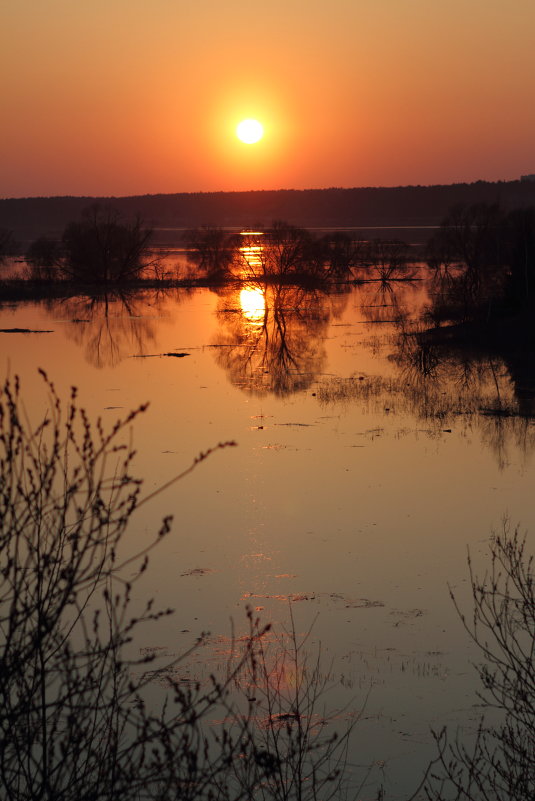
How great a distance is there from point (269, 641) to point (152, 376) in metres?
19.7

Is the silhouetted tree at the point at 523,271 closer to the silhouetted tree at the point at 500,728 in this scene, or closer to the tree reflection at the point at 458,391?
the tree reflection at the point at 458,391

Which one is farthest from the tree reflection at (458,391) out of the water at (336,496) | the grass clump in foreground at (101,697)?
the grass clump in foreground at (101,697)

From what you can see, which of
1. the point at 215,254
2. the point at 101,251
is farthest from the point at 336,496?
the point at 215,254

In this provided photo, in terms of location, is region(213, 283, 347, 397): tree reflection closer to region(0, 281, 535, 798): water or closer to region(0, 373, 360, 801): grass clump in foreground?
region(0, 281, 535, 798): water

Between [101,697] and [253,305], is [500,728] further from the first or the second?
[253,305]

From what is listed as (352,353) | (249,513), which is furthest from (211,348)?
(249,513)

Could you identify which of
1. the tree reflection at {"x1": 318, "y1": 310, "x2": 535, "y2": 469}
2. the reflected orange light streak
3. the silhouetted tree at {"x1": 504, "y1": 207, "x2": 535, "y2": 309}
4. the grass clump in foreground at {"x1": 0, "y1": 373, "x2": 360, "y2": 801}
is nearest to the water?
the tree reflection at {"x1": 318, "y1": 310, "x2": 535, "y2": 469}

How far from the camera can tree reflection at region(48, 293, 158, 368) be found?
117 ft

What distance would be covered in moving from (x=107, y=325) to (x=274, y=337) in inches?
Result: 328

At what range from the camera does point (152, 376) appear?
29969mm

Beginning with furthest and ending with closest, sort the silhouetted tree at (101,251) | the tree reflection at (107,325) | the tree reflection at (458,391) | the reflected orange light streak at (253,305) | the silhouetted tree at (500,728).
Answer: the silhouetted tree at (101,251)
the reflected orange light streak at (253,305)
the tree reflection at (107,325)
the tree reflection at (458,391)
the silhouetted tree at (500,728)

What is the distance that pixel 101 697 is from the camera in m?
7.38

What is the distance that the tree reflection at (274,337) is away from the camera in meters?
29.5

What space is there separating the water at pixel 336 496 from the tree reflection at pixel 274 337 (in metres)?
0.21
